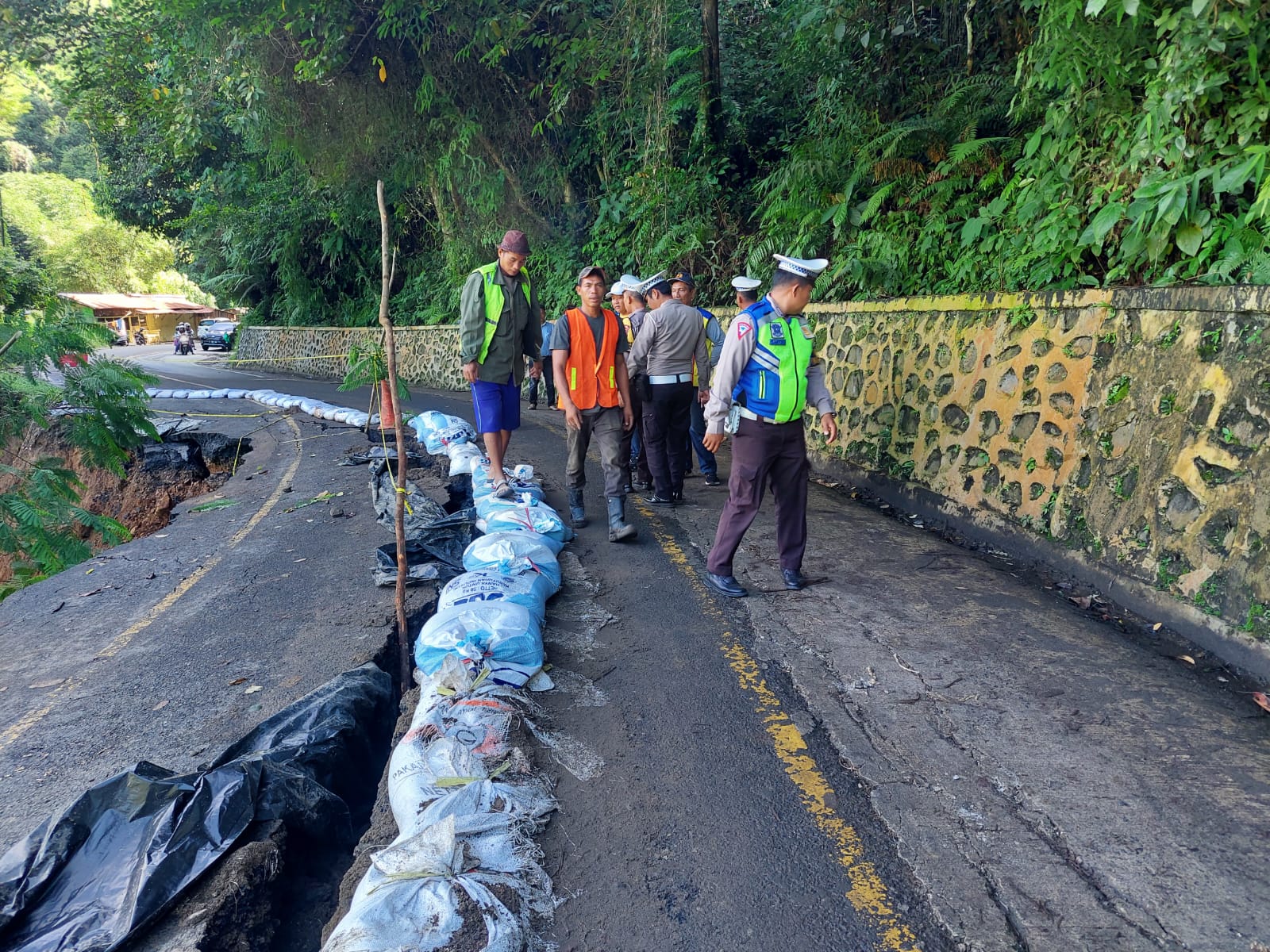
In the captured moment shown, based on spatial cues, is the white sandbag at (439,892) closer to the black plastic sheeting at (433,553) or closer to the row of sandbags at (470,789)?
the row of sandbags at (470,789)

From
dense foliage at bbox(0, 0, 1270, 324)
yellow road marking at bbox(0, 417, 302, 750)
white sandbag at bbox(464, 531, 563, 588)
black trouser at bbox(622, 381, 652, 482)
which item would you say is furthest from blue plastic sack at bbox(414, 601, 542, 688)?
dense foliage at bbox(0, 0, 1270, 324)

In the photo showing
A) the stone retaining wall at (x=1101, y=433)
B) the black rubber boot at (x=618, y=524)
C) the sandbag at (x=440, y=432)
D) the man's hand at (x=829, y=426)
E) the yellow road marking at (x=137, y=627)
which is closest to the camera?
the yellow road marking at (x=137, y=627)

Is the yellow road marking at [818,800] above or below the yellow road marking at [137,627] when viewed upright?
above

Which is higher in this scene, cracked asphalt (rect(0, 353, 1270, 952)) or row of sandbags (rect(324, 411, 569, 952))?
row of sandbags (rect(324, 411, 569, 952))

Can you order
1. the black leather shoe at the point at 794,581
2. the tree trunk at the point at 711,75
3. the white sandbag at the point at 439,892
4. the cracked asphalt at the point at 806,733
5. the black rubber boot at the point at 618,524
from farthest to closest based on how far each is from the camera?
the tree trunk at the point at 711,75 → the black rubber boot at the point at 618,524 → the black leather shoe at the point at 794,581 → the cracked asphalt at the point at 806,733 → the white sandbag at the point at 439,892

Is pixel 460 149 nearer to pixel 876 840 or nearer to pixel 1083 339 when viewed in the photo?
pixel 1083 339

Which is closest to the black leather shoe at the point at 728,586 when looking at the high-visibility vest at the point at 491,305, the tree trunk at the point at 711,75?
the high-visibility vest at the point at 491,305

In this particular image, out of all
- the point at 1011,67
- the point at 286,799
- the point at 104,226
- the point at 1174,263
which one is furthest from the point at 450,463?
the point at 104,226

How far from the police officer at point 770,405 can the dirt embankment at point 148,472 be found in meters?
6.94

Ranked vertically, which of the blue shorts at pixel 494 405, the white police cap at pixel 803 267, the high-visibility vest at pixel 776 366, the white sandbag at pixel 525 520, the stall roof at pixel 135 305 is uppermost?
the white police cap at pixel 803 267

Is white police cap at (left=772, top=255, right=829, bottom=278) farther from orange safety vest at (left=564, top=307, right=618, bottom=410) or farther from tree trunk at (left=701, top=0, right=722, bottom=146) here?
→ tree trunk at (left=701, top=0, right=722, bottom=146)

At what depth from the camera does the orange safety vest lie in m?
5.84

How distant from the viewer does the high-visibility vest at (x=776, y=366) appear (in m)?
4.47

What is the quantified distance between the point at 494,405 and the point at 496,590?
99.4 inches
